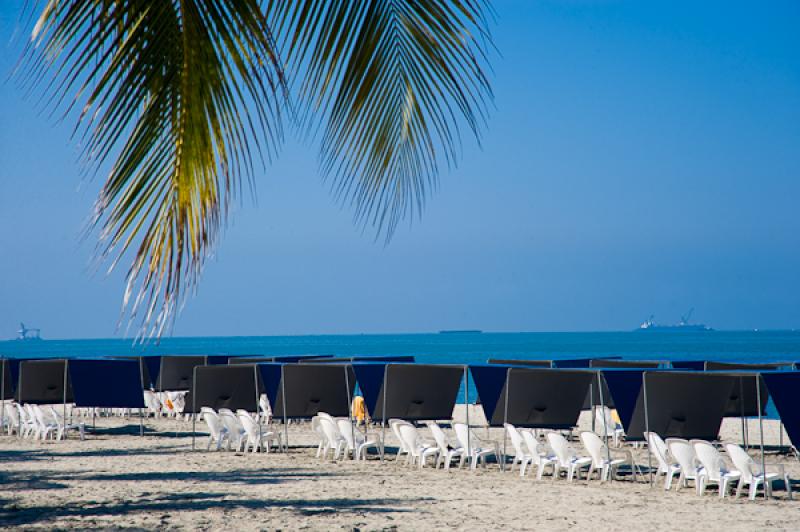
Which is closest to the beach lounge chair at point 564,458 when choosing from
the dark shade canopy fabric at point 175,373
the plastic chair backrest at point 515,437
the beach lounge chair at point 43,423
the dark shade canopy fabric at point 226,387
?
the plastic chair backrest at point 515,437

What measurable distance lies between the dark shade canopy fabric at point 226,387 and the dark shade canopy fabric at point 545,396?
5242mm

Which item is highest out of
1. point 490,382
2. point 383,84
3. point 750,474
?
point 383,84

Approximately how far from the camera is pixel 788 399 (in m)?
11.5

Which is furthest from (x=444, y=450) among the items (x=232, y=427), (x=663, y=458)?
(x=232, y=427)

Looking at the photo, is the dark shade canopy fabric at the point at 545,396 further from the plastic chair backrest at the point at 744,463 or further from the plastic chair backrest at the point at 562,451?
the plastic chair backrest at the point at 744,463

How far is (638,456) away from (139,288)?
14.0 metres

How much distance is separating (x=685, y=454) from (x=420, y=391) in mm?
4970

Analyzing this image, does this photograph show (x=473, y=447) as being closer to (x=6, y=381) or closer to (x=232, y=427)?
(x=232, y=427)

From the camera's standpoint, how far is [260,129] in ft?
9.87

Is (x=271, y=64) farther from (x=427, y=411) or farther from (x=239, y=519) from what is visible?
(x=427, y=411)

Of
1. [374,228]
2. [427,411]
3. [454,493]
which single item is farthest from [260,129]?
[427,411]

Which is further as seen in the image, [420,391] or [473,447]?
[420,391]

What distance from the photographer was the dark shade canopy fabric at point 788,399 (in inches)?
451

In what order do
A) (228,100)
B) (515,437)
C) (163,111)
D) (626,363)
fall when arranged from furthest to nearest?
(626,363)
(515,437)
(228,100)
(163,111)
